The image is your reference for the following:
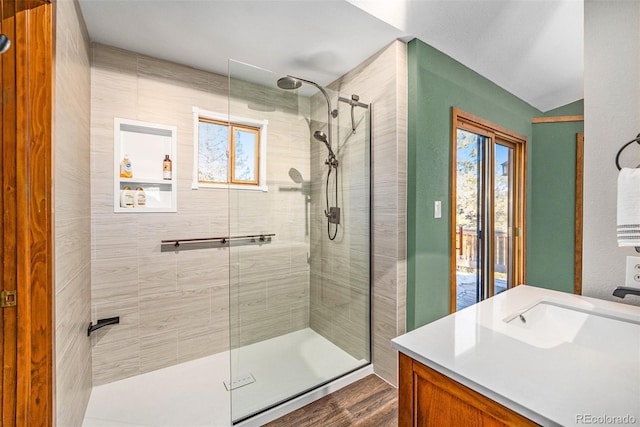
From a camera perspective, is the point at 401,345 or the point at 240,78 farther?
the point at 240,78

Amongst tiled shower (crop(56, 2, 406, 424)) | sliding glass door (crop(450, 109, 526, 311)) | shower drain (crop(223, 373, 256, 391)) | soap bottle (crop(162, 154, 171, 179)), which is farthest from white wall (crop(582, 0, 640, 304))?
soap bottle (crop(162, 154, 171, 179))

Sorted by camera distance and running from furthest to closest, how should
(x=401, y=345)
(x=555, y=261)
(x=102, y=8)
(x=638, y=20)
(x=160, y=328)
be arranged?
(x=555, y=261) < (x=160, y=328) < (x=102, y=8) < (x=638, y=20) < (x=401, y=345)

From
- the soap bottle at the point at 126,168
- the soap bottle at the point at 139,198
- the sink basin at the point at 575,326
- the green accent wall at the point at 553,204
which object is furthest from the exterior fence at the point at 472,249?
the soap bottle at the point at 126,168

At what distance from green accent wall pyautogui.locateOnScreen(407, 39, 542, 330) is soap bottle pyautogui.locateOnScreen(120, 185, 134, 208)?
6.72ft

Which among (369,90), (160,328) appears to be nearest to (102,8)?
(369,90)

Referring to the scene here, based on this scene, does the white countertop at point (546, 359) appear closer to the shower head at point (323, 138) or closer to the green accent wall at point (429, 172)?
the green accent wall at point (429, 172)

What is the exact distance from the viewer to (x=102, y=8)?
1.65 m

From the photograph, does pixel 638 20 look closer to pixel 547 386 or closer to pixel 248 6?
pixel 547 386

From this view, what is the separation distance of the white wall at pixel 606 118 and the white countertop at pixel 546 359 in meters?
0.18

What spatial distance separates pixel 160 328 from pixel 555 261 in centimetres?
419

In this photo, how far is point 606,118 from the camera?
3.55 feet

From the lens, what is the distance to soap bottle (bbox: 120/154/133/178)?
204 centimetres

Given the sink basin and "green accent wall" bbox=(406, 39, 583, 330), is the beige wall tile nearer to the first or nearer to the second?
the sink basin

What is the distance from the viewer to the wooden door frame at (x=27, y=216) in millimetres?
988
